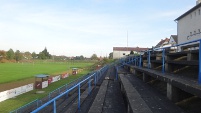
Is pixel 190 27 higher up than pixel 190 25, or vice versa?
pixel 190 25

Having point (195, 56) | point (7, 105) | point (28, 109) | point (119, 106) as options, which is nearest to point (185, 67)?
point (195, 56)

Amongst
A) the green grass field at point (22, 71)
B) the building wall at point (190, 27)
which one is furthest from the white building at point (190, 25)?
the green grass field at point (22, 71)

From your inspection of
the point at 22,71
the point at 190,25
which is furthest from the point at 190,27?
the point at 22,71

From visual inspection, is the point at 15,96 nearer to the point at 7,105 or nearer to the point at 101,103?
the point at 7,105

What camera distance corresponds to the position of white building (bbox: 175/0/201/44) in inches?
1009

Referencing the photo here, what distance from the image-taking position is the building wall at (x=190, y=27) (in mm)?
25625

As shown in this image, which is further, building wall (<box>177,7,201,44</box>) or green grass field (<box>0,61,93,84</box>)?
green grass field (<box>0,61,93,84</box>)

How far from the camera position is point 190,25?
2811cm

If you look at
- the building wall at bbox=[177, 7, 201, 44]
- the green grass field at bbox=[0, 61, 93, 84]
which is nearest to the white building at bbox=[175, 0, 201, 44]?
the building wall at bbox=[177, 7, 201, 44]

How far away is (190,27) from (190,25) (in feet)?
0.92

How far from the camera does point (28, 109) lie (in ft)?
42.4

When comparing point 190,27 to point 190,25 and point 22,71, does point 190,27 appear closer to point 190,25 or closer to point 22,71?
point 190,25

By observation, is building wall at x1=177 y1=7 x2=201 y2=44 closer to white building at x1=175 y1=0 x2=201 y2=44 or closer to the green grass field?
white building at x1=175 y1=0 x2=201 y2=44

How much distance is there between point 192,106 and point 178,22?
97.4ft
